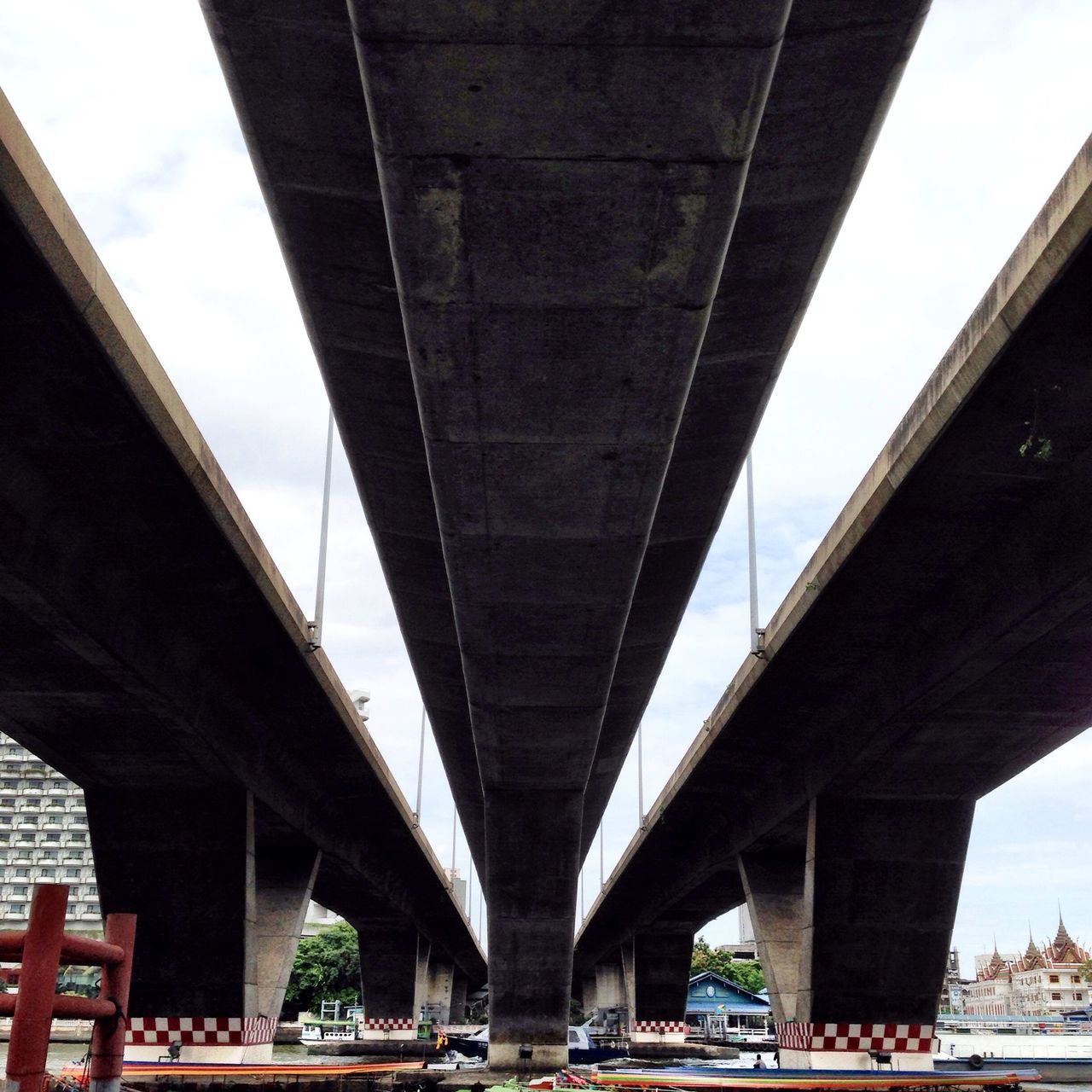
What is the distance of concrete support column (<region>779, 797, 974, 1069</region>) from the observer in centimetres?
2334

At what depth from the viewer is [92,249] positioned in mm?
9727

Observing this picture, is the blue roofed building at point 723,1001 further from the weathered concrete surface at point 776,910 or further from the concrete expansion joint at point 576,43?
the concrete expansion joint at point 576,43

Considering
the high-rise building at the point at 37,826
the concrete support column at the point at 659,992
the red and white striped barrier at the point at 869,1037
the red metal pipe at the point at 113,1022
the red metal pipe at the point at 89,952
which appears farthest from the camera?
the high-rise building at the point at 37,826

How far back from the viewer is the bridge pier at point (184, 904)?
22.5 metres

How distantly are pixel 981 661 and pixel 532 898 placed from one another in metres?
19.2

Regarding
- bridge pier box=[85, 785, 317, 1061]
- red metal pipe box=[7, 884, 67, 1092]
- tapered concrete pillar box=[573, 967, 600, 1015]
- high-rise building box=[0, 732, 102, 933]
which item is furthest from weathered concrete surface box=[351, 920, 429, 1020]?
high-rise building box=[0, 732, 102, 933]

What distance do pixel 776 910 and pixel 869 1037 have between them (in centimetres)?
954

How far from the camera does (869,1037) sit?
23.8m

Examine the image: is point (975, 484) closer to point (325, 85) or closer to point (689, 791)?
point (325, 85)

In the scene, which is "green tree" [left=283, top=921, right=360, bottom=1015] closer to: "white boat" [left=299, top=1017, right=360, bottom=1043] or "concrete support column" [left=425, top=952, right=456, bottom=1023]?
"concrete support column" [left=425, top=952, right=456, bottom=1023]

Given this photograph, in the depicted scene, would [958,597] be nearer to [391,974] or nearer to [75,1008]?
[75,1008]

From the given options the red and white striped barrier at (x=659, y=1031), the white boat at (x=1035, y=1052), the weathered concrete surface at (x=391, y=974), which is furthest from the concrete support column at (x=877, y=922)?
the red and white striped barrier at (x=659, y=1031)

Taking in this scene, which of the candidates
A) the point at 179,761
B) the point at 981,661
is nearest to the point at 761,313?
the point at 981,661

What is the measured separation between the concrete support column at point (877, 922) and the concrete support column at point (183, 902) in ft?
37.1
